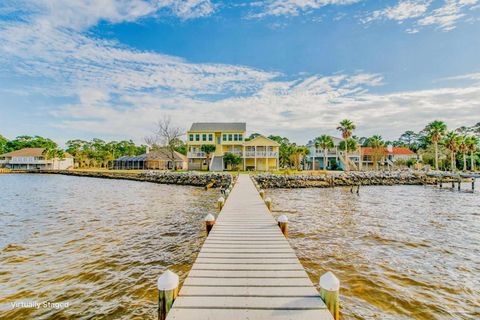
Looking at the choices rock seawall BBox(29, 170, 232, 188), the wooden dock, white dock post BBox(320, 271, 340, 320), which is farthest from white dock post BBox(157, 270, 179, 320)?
rock seawall BBox(29, 170, 232, 188)

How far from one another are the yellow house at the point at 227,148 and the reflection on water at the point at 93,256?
86.2ft

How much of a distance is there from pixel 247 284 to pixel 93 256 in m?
6.37

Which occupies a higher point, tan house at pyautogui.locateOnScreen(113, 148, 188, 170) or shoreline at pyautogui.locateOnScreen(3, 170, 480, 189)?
tan house at pyautogui.locateOnScreen(113, 148, 188, 170)

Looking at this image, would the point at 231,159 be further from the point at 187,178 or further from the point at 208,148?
the point at 187,178

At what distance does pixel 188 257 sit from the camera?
313 inches

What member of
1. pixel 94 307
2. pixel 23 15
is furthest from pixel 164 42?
pixel 94 307

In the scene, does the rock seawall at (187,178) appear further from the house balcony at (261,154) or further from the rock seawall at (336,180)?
the house balcony at (261,154)

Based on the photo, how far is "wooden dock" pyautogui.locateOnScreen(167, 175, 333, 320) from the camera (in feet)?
11.3

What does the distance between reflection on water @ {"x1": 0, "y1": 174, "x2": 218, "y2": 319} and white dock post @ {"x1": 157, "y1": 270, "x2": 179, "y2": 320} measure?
1915 mm

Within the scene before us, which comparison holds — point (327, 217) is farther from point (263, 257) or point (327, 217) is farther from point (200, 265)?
point (200, 265)

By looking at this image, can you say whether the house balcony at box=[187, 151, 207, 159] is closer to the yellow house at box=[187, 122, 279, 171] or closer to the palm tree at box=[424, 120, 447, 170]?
the yellow house at box=[187, 122, 279, 171]

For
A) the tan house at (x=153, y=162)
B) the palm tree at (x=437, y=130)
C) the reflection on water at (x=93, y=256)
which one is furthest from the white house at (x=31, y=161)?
the palm tree at (x=437, y=130)

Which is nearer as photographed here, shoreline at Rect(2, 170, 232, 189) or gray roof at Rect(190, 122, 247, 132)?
shoreline at Rect(2, 170, 232, 189)

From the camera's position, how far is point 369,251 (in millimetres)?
8711
